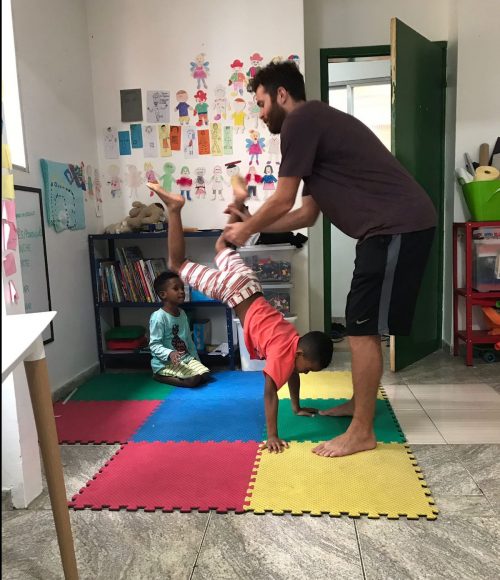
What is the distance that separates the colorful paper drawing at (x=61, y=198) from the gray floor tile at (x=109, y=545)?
A: 1.69m

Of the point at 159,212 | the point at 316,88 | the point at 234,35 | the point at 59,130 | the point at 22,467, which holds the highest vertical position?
the point at 234,35

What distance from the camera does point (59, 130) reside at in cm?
291

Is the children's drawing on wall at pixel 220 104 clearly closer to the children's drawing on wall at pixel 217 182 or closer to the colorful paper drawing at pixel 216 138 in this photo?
the colorful paper drawing at pixel 216 138

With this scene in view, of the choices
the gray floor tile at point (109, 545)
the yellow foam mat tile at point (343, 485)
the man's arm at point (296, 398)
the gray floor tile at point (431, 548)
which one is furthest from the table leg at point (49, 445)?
the man's arm at point (296, 398)

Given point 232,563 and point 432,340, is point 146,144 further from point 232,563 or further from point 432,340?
point 232,563

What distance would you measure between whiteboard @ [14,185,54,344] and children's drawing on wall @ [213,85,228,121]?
50.4 inches

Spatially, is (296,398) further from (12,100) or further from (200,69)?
(200,69)

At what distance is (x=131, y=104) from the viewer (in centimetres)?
337

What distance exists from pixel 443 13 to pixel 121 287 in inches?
113

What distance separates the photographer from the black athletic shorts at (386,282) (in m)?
1.91

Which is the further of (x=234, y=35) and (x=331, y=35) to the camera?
(x=331, y=35)

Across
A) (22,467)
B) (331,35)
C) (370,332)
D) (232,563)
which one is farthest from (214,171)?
(232,563)

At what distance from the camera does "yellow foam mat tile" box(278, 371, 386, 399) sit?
261 centimetres

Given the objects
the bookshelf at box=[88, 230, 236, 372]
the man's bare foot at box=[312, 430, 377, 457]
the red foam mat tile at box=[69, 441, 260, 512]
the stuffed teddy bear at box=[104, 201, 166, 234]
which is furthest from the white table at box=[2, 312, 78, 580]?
the stuffed teddy bear at box=[104, 201, 166, 234]
